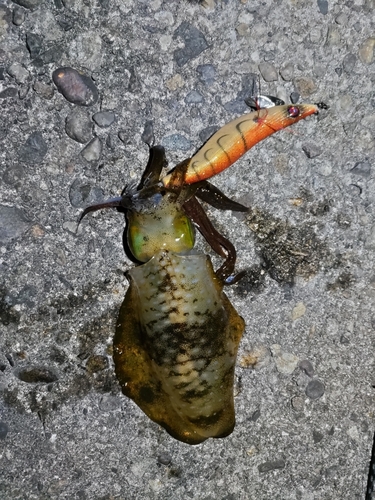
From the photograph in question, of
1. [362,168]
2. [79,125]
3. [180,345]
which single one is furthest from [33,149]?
[362,168]

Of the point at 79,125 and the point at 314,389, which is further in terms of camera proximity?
the point at 314,389

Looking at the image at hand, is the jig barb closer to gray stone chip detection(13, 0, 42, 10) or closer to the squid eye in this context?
the squid eye

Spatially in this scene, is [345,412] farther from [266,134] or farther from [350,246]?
[266,134]

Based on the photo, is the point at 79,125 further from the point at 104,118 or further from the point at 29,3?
the point at 29,3

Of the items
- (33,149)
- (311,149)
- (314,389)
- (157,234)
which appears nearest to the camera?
(157,234)

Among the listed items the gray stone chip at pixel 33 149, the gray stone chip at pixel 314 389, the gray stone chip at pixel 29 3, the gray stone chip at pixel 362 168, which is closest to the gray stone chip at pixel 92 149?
the gray stone chip at pixel 33 149

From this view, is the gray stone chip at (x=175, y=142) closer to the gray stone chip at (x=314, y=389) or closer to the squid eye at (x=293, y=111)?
the squid eye at (x=293, y=111)

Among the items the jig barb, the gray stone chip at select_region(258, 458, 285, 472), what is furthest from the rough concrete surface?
the jig barb
